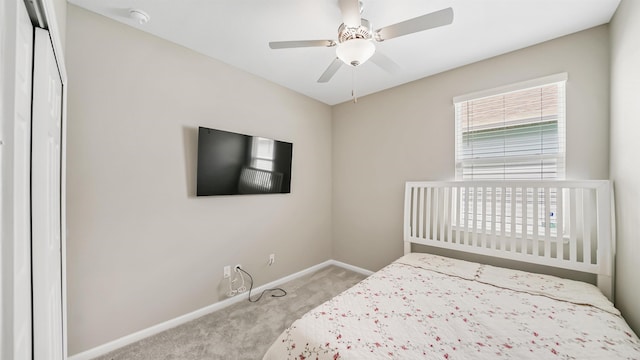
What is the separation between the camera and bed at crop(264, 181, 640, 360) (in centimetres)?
116

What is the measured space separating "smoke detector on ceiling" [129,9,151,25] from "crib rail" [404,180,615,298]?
2.85m

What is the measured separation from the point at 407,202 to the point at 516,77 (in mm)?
1562

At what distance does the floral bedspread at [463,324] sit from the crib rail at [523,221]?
0.82ft

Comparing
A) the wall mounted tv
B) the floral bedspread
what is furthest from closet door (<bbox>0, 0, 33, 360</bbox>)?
the wall mounted tv

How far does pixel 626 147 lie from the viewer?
1.51 m

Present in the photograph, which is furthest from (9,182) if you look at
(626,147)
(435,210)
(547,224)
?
(547,224)

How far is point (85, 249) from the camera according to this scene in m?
1.70

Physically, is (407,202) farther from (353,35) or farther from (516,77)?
(353,35)

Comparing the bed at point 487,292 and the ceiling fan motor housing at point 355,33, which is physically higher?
the ceiling fan motor housing at point 355,33

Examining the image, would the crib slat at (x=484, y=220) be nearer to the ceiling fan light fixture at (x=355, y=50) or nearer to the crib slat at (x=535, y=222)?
the crib slat at (x=535, y=222)

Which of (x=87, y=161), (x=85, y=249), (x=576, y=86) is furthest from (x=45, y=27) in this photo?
(x=576, y=86)

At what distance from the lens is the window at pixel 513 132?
81.7 inches

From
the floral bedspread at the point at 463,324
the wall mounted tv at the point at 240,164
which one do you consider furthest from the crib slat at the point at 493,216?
the wall mounted tv at the point at 240,164

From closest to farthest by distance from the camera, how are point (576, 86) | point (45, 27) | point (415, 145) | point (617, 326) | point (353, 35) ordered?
point (45, 27)
point (617, 326)
point (353, 35)
point (576, 86)
point (415, 145)
